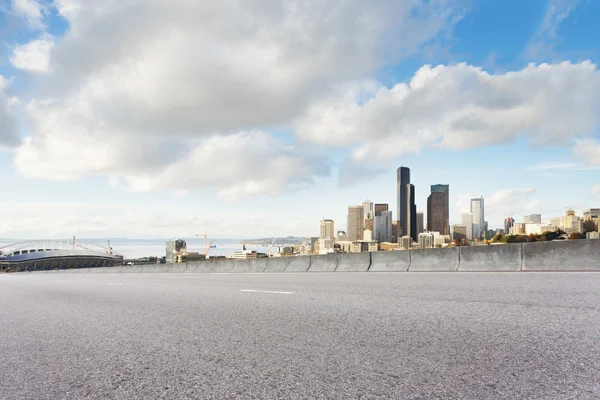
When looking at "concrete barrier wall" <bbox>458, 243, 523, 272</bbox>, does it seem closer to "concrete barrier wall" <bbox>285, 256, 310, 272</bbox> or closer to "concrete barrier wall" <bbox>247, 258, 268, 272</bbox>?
"concrete barrier wall" <bbox>285, 256, 310, 272</bbox>

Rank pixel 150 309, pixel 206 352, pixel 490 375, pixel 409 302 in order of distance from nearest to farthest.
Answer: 1. pixel 490 375
2. pixel 206 352
3. pixel 409 302
4. pixel 150 309

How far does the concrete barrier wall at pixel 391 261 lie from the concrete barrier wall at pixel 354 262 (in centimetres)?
33

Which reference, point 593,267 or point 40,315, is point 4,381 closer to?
point 40,315

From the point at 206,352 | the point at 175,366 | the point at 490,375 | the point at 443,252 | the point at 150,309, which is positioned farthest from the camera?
the point at 443,252

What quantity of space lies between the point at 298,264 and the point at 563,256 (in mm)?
13304

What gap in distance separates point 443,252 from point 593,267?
5.37m

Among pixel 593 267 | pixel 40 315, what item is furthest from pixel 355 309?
pixel 593 267

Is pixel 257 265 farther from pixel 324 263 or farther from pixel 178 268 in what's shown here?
pixel 178 268

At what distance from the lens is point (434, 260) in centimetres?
2000

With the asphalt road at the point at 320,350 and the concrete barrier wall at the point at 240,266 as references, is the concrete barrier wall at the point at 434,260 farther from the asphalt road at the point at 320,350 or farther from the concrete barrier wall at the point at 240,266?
the concrete barrier wall at the point at 240,266

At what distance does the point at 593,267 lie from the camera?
624 inches

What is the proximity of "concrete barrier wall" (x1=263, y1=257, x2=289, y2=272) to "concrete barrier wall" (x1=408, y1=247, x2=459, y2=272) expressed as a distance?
838 cm

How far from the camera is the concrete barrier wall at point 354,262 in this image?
2250cm

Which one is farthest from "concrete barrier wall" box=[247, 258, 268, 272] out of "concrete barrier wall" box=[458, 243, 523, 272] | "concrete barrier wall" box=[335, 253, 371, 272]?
"concrete barrier wall" box=[458, 243, 523, 272]
